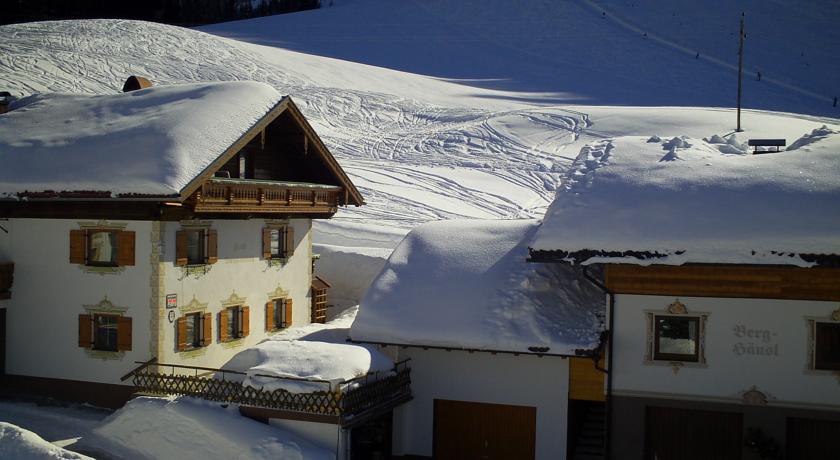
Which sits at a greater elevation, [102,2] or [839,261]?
[102,2]

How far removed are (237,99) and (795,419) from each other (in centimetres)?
1473

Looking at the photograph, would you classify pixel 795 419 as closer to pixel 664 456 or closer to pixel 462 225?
pixel 664 456

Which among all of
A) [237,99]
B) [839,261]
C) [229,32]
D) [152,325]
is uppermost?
[229,32]

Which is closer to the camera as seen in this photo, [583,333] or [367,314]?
[583,333]

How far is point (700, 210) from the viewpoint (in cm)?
1900

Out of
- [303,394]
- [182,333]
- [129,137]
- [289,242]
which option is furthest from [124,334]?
[289,242]

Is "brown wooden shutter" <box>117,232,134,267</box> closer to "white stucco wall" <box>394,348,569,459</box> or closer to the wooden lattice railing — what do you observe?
the wooden lattice railing

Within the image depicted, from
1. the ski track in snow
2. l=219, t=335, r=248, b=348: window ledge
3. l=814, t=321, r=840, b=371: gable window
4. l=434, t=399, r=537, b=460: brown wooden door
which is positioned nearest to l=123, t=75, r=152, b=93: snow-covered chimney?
l=219, t=335, r=248, b=348: window ledge

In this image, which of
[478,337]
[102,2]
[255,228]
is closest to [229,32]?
[102,2]

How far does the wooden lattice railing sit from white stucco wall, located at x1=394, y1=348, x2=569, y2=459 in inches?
17.9

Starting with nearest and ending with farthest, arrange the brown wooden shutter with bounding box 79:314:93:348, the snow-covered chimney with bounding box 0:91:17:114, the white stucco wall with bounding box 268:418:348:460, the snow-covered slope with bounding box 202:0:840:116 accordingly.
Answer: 1. the white stucco wall with bounding box 268:418:348:460
2. the brown wooden shutter with bounding box 79:314:93:348
3. the snow-covered chimney with bounding box 0:91:17:114
4. the snow-covered slope with bounding box 202:0:840:116

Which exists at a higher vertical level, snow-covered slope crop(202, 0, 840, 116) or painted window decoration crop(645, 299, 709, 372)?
snow-covered slope crop(202, 0, 840, 116)

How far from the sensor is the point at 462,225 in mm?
23828

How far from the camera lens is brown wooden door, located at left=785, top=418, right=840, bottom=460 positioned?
18266 millimetres
